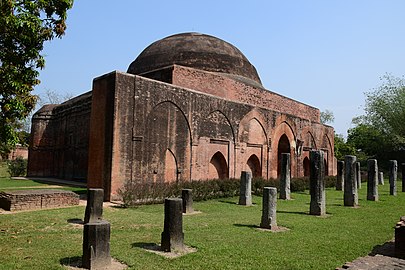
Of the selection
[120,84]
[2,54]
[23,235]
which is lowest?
[23,235]

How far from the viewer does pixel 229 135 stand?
1695 cm

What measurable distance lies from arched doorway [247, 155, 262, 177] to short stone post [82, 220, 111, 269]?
14.5 m

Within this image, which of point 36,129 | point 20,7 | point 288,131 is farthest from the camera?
point 36,129

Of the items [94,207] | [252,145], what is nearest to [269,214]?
[94,207]

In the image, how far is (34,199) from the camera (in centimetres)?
972

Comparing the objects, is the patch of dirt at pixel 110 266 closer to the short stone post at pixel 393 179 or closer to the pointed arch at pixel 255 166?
the short stone post at pixel 393 179

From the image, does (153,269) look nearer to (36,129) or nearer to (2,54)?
(2,54)

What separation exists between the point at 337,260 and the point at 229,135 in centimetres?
1196

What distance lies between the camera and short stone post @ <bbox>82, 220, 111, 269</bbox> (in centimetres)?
467

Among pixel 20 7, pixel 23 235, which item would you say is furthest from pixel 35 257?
pixel 20 7

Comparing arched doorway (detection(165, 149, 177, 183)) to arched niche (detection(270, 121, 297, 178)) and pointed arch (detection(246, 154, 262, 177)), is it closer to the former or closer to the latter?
pointed arch (detection(246, 154, 262, 177))

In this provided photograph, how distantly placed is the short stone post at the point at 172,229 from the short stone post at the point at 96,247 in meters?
1.04

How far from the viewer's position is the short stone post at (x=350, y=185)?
11578 mm

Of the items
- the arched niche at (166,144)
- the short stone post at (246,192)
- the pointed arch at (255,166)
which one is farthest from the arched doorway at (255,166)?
the short stone post at (246,192)
